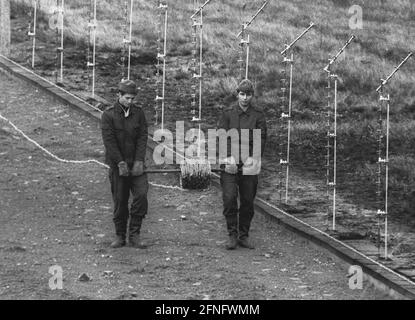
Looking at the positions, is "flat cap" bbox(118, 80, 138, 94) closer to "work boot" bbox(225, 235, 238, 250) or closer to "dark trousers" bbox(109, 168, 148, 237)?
"dark trousers" bbox(109, 168, 148, 237)

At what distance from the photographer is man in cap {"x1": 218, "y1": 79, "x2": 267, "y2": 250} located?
14680mm

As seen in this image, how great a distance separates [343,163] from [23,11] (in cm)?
1128

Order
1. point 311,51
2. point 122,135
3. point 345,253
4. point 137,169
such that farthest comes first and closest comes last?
1. point 311,51
2. point 122,135
3. point 137,169
4. point 345,253

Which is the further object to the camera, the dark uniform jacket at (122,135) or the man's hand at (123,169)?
the dark uniform jacket at (122,135)

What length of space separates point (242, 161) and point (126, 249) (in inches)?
61.3

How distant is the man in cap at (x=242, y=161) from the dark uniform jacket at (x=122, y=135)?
0.92m

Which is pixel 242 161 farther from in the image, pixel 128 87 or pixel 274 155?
pixel 274 155

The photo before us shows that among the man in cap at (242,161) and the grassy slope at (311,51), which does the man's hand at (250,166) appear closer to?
the man in cap at (242,161)

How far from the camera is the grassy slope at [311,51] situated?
22.5 metres

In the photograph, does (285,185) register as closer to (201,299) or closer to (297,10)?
(201,299)

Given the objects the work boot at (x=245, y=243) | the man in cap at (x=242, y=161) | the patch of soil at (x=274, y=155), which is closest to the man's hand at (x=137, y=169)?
the man in cap at (x=242, y=161)

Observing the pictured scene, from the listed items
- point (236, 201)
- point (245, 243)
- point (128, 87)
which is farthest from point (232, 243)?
point (128, 87)

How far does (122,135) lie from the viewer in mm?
14672

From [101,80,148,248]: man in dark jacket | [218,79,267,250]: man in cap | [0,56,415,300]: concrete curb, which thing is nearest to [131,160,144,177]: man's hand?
[101,80,148,248]: man in dark jacket
